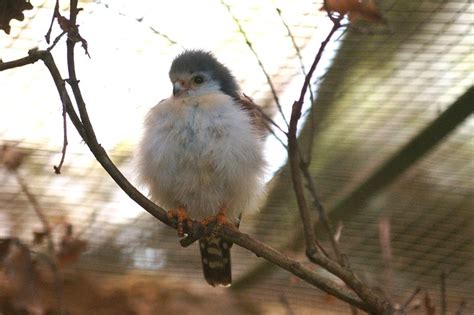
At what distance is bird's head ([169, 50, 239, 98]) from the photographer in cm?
351

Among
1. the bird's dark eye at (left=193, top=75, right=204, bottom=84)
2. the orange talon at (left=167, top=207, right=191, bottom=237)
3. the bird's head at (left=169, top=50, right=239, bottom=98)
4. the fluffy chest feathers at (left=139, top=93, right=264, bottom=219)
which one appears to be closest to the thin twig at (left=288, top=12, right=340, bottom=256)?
the orange talon at (left=167, top=207, right=191, bottom=237)

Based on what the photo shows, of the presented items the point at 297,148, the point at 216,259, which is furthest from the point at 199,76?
the point at 297,148

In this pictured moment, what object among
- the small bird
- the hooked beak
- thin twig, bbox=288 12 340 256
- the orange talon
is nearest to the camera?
thin twig, bbox=288 12 340 256

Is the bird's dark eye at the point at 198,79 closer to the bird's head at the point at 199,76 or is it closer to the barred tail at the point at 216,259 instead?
the bird's head at the point at 199,76

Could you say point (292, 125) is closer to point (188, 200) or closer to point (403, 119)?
point (188, 200)

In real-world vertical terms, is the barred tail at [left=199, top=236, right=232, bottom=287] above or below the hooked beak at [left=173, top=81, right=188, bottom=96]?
below

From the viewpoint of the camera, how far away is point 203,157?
3.10 meters

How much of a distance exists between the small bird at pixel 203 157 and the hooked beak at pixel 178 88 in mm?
62

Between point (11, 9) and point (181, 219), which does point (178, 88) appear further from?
point (11, 9)

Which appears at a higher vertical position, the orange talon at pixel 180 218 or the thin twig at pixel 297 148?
the thin twig at pixel 297 148

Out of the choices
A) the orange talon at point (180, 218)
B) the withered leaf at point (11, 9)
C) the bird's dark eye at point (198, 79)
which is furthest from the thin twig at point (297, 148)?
the bird's dark eye at point (198, 79)

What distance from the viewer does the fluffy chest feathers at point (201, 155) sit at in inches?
122

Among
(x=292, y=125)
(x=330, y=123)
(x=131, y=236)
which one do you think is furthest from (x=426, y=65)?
(x=292, y=125)

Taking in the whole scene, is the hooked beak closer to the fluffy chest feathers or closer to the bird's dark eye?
the bird's dark eye
